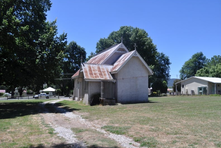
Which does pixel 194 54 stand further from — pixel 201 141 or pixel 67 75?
pixel 201 141

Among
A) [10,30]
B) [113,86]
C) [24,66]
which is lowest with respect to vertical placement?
[113,86]

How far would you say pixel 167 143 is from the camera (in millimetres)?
5488

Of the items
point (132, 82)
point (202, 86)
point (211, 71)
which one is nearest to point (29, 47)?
point (132, 82)

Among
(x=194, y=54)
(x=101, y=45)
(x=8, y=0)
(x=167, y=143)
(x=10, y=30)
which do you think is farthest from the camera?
(x=194, y=54)

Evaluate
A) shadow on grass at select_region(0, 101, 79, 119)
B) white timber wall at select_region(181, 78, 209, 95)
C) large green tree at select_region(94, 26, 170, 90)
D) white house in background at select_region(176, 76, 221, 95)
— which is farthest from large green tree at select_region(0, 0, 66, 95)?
white timber wall at select_region(181, 78, 209, 95)

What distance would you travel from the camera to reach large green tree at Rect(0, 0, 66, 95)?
657 inches

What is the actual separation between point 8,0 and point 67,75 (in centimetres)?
4352

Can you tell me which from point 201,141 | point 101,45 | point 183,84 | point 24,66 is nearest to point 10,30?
point 24,66

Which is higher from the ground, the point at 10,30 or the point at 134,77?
the point at 10,30

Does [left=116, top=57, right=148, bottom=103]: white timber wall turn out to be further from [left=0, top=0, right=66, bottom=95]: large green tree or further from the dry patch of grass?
the dry patch of grass

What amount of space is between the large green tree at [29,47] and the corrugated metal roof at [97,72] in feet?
10.6

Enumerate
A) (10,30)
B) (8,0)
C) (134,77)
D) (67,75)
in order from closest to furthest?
(10,30)
(8,0)
(134,77)
(67,75)

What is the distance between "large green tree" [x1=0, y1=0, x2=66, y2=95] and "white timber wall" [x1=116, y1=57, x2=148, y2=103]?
7.25 m

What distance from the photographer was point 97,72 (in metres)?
19.9
